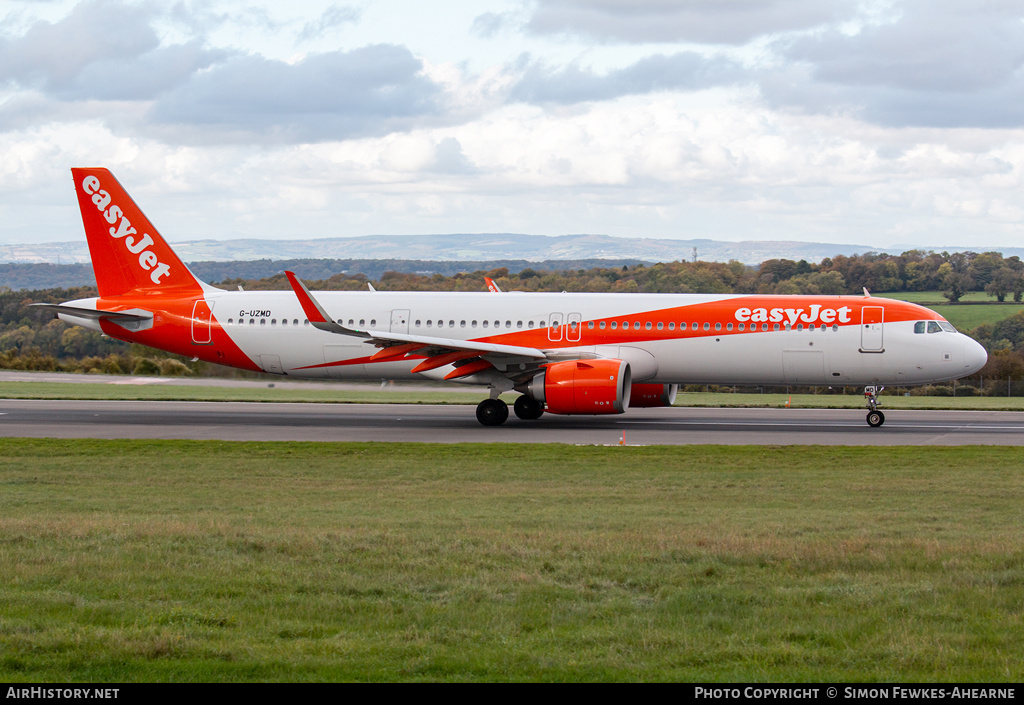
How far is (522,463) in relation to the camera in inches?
773

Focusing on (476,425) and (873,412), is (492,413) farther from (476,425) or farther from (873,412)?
(873,412)

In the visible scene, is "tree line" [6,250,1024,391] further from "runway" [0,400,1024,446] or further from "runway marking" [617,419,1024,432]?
"runway marking" [617,419,1024,432]

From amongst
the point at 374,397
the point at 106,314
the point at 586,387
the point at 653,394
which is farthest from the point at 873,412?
the point at 106,314

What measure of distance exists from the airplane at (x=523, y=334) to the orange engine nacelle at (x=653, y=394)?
0.14ft

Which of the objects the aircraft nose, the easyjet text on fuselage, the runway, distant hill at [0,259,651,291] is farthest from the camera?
distant hill at [0,259,651,291]

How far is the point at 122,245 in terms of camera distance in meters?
30.5

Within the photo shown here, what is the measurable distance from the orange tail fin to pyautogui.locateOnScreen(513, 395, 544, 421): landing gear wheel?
1029cm

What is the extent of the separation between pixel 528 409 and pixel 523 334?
7.34 ft

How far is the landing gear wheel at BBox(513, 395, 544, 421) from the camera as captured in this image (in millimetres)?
28953

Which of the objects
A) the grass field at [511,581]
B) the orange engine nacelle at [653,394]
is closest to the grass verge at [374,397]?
the orange engine nacelle at [653,394]

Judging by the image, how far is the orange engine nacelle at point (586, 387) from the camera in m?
25.5

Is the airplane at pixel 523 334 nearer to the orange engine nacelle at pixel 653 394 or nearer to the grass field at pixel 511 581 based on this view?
the orange engine nacelle at pixel 653 394

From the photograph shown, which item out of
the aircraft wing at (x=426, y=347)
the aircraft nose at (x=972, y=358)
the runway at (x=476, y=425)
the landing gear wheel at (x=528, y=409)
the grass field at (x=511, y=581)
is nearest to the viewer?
the grass field at (x=511, y=581)

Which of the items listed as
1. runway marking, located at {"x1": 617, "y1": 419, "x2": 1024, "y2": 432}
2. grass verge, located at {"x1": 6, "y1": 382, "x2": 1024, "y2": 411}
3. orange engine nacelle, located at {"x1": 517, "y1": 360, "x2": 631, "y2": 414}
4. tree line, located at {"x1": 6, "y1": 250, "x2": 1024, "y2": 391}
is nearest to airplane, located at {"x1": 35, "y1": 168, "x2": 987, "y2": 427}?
orange engine nacelle, located at {"x1": 517, "y1": 360, "x2": 631, "y2": 414}
